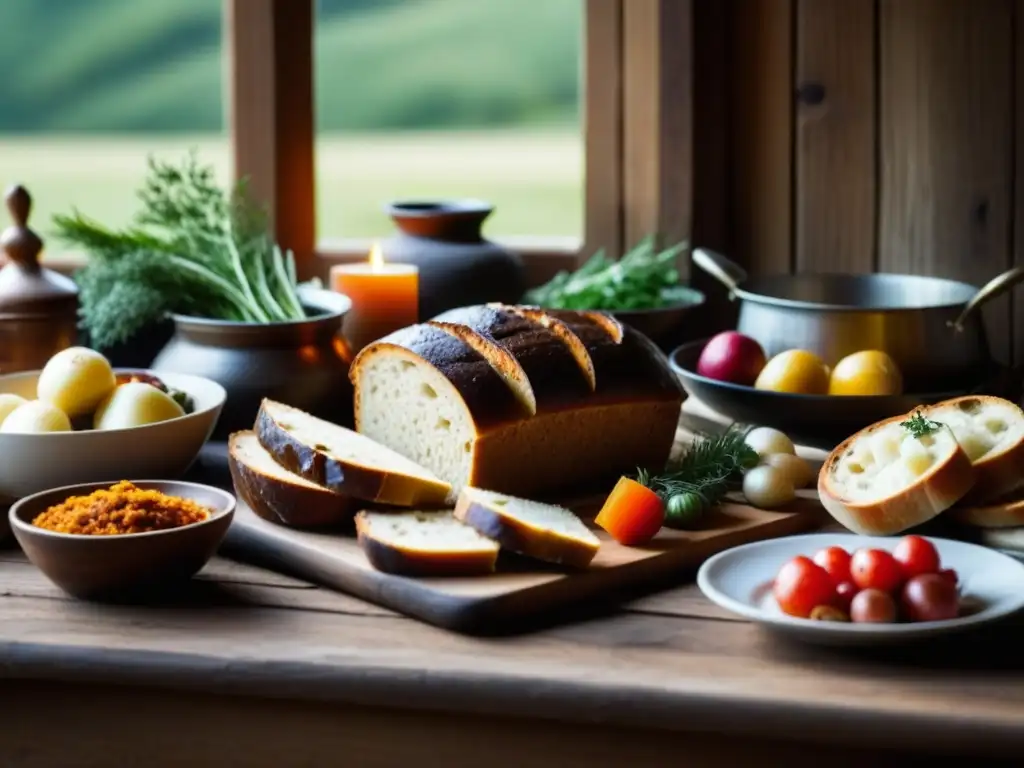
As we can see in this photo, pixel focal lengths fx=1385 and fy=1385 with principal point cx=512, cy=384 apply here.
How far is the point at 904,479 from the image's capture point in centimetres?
147

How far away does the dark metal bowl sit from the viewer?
1745 millimetres

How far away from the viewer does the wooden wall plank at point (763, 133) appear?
236 centimetres

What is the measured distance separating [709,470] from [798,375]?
0.76 ft

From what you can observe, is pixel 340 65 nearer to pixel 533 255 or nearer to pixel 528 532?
pixel 533 255

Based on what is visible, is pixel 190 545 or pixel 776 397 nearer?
pixel 190 545

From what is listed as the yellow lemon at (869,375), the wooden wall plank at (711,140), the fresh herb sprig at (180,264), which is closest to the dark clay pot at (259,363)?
the fresh herb sprig at (180,264)

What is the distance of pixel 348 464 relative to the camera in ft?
4.97

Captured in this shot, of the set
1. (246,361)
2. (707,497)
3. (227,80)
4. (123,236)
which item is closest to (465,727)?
(707,497)

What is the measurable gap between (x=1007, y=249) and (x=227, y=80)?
140 centimetres

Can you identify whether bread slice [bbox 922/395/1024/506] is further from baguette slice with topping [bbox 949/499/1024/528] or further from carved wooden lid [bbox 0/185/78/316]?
carved wooden lid [bbox 0/185/78/316]

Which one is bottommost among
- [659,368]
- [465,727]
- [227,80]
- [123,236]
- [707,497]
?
[465,727]

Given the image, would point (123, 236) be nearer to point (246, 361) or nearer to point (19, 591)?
point (246, 361)

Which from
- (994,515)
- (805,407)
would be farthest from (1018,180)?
(994,515)

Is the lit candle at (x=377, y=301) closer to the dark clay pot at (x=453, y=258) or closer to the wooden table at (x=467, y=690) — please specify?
the dark clay pot at (x=453, y=258)
